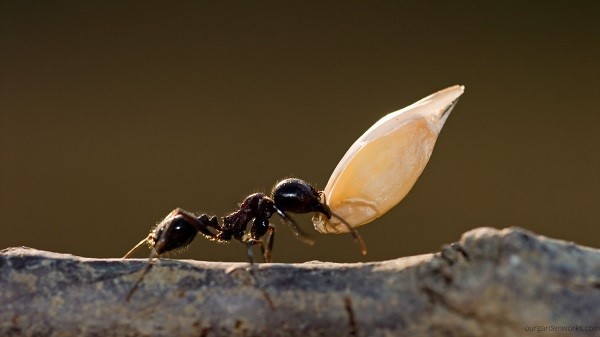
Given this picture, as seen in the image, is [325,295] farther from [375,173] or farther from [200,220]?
[200,220]

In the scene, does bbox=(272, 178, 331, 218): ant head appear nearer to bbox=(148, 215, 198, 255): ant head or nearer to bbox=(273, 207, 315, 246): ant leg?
bbox=(273, 207, 315, 246): ant leg

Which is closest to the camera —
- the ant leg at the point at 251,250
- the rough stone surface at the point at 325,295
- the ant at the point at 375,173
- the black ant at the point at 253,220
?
the rough stone surface at the point at 325,295

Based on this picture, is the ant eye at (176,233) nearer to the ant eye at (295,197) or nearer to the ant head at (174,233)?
the ant head at (174,233)

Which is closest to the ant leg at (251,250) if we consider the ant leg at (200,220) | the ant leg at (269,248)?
the ant leg at (269,248)

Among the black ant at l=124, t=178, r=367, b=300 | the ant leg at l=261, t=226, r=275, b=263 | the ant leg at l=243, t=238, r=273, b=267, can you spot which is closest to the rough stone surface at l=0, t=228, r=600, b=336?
the ant leg at l=243, t=238, r=273, b=267

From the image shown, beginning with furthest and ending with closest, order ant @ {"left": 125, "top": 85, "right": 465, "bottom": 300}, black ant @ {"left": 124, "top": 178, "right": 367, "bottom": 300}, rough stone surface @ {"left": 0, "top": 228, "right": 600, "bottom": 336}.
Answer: black ant @ {"left": 124, "top": 178, "right": 367, "bottom": 300}, ant @ {"left": 125, "top": 85, "right": 465, "bottom": 300}, rough stone surface @ {"left": 0, "top": 228, "right": 600, "bottom": 336}

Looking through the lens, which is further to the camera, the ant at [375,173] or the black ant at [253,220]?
the black ant at [253,220]

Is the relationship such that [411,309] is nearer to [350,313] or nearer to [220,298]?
[350,313]

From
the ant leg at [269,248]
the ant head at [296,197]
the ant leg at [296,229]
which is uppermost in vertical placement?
the ant head at [296,197]
